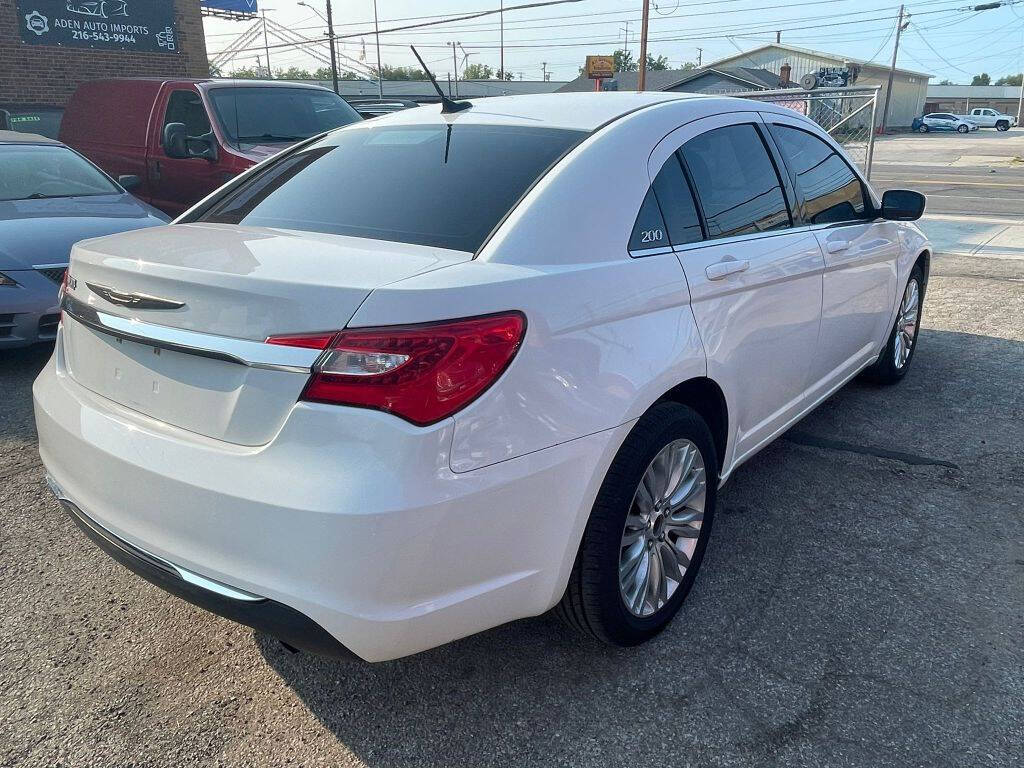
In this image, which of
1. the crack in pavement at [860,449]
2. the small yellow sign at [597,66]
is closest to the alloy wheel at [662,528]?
the crack in pavement at [860,449]

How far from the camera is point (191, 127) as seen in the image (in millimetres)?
8266

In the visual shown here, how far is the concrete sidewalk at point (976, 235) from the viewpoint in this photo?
10109 mm

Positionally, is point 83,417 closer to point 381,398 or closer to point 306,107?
point 381,398

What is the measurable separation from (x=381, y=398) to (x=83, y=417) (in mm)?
1017

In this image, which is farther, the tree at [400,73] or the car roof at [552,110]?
the tree at [400,73]

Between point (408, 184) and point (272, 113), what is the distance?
642 cm

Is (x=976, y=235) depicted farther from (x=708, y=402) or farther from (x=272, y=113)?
(x=708, y=402)

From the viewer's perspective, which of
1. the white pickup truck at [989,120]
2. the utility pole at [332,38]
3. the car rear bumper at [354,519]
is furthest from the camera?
the white pickup truck at [989,120]

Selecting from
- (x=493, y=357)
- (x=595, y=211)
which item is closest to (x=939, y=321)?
(x=595, y=211)

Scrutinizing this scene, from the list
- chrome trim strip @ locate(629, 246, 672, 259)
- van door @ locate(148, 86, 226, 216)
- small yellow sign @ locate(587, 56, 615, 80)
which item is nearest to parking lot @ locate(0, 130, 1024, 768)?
chrome trim strip @ locate(629, 246, 672, 259)

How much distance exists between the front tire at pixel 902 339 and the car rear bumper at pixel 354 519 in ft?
10.8

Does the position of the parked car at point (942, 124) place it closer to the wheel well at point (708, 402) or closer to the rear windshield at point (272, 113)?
the rear windshield at point (272, 113)

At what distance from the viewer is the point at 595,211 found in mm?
2391

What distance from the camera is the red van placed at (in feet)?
25.4
